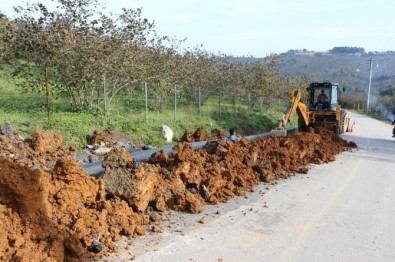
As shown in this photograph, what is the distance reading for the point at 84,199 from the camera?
6.75 meters

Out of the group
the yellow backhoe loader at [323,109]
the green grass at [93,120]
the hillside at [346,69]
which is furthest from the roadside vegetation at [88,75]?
the hillside at [346,69]

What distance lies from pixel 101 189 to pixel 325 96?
49.2 feet

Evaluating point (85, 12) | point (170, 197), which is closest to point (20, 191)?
point (170, 197)

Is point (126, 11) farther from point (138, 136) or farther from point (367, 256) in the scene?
point (367, 256)

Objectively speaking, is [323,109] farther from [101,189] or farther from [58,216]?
[58,216]

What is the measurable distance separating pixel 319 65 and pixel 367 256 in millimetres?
164466

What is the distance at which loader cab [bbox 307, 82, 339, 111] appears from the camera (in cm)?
1972

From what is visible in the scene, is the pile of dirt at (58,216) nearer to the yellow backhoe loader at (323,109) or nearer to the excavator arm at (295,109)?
the excavator arm at (295,109)

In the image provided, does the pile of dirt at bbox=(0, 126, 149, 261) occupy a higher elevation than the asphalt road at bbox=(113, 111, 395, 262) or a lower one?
higher

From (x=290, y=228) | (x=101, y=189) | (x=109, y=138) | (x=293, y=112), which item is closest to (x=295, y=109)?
(x=293, y=112)

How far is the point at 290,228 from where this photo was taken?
7480 mm

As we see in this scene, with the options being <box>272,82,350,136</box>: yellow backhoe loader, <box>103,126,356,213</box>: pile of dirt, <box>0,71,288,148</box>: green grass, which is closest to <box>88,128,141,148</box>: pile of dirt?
<box>0,71,288,148</box>: green grass

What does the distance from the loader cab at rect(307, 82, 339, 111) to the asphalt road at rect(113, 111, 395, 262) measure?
8.89 m

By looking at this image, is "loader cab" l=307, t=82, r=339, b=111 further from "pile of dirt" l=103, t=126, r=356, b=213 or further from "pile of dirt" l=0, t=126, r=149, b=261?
"pile of dirt" l=0, t=126, r=149, b=261
